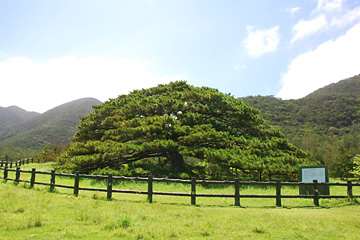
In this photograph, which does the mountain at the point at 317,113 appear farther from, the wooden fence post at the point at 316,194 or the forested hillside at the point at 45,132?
the forested hillside at the point at 45,132

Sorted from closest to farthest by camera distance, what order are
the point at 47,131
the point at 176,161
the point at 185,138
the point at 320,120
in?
the point at 185,138 < the point at 176,161 < the point at 320,120 < the point at 47,131

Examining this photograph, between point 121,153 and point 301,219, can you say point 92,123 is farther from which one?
point 301,219

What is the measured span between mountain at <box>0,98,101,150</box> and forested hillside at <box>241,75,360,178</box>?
205 feet

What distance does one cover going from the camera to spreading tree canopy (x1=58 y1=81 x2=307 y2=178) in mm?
17516

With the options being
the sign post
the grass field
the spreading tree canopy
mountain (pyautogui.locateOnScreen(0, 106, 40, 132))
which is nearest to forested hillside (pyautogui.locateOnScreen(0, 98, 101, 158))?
mountain (pyautogui.locateOnScreen(0, 106, 40, 132))

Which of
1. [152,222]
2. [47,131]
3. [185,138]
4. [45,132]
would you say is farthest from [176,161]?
[47,131]

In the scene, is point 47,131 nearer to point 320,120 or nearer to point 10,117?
point 10,117

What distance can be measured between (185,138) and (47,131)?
102 m

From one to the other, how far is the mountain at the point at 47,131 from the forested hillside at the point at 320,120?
62560 millimetres

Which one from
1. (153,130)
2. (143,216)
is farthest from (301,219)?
(153,130)

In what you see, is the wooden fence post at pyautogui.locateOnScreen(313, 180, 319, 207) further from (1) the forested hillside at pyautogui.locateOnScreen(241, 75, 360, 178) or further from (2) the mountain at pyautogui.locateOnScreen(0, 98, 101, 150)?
(2) the mountain at pyautogui.locateOnScreen(0, 98, 101, 150)

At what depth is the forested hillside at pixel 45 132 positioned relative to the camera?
286 ft

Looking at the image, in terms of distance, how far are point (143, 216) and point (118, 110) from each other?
15657mm

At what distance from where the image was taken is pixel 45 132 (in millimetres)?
101562
